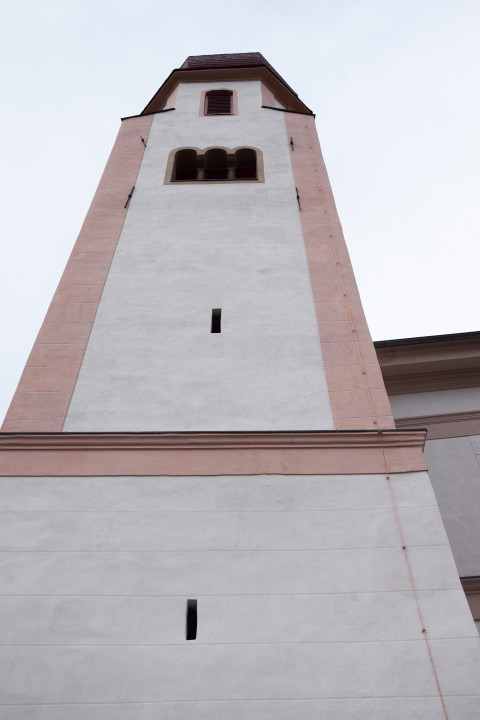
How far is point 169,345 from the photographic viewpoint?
807 cm

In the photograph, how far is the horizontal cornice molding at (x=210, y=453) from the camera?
6523 mm

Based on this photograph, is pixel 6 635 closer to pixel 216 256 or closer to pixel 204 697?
pixel 204 697

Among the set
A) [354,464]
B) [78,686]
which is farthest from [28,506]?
[354,464]

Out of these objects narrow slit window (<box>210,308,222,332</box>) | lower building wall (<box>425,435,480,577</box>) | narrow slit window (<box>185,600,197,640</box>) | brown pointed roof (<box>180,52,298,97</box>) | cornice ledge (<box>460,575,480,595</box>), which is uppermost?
brown pointed roof (<box>180,52,298,97</box>)

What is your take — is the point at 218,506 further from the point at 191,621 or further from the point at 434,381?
the point at 434,381

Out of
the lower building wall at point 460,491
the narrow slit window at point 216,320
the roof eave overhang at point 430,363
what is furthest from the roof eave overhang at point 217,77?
the lower building wall at point 460,491

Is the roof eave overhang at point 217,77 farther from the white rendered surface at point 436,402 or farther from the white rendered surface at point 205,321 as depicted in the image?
the white rendered surface at point 436,402

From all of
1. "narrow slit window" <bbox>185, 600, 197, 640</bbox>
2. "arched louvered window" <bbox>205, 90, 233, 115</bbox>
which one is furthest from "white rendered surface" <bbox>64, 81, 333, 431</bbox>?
"arched louvered window" <bbox>205, 90, 233, 115</bbox>

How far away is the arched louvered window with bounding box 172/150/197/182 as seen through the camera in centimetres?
1289

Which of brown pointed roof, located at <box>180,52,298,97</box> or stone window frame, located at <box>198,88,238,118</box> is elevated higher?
brown pointed roof, located at <box>180,52,298,97</box>

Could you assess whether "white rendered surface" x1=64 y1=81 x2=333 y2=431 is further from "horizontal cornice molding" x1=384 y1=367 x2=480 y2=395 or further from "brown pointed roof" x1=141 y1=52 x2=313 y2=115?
"brown pointed roof" x1=141 y1=52 x2=313 y2=115

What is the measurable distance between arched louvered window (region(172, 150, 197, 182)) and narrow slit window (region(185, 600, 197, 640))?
29.1 ft

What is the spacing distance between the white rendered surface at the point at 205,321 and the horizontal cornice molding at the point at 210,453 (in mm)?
262

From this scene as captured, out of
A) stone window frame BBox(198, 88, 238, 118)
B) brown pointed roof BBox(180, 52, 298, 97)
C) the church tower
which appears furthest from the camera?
brown pointed roof BBox(180, 52, 298, 97)
